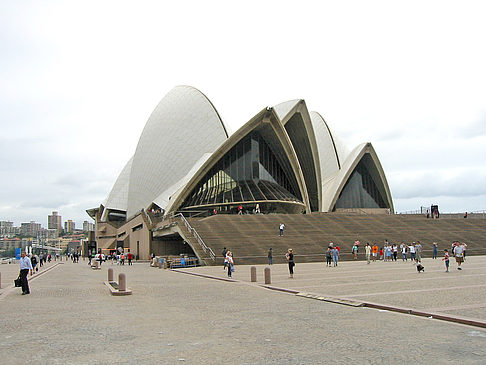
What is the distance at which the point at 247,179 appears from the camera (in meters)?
44.5

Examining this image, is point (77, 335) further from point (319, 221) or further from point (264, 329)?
point (319, 221)

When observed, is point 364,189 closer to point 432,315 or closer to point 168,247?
point 168,247

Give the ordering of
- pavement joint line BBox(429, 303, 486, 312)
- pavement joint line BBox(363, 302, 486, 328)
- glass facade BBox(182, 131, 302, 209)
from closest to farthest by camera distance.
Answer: pavement joint line BBox(363, 302, 486, 328)
pavement joint line BBox(429, 303, 486, 312)
glass facade BBox(182, 131, 302, 209)

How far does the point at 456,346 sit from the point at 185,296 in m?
7.04

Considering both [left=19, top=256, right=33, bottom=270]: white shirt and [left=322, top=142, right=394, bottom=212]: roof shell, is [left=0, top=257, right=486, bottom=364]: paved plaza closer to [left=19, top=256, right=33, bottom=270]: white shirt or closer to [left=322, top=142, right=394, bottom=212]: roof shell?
[left=19, top=256, right=33, bottom=270]: white shirt

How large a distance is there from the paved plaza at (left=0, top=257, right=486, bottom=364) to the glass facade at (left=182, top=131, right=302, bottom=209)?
29.0m

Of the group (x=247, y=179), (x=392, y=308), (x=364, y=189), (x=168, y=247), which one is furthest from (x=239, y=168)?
(x=392, y=308)

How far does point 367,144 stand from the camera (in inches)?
1912

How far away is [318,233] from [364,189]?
2606 cm

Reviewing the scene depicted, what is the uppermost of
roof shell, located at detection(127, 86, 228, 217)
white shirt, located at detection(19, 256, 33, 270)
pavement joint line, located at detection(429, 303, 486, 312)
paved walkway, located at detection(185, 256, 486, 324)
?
roof shell, located at detection(127, 86, 228, 217)

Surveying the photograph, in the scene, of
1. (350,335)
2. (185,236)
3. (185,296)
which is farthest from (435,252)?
(350,335)

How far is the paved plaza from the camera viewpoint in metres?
5.10

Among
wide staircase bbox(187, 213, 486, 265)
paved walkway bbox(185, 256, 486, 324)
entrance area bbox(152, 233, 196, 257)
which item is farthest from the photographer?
entrance area bbox(152, 233, 196, 257)

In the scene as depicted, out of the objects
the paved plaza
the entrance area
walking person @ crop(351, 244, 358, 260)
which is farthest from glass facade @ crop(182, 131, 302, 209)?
the paved plaza
